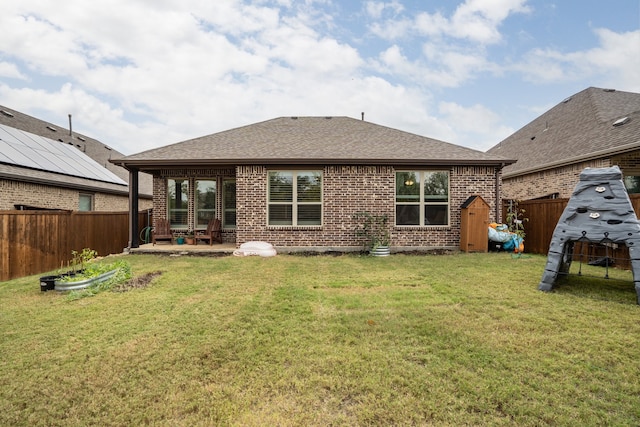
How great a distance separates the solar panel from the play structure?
51.2ft

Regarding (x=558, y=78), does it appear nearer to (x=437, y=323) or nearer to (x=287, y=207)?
(x=287, y=207)

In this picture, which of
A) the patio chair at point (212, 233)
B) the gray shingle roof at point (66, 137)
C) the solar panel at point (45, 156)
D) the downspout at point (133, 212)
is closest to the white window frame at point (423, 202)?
the patio chair at point (212, 233)

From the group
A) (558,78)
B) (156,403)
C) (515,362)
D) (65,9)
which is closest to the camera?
(156,403)

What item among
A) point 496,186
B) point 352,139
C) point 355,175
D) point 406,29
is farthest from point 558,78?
point 355,175

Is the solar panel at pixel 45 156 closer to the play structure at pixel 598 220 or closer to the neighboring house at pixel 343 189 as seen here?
the neighboring house at pixel 343 189

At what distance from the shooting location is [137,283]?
5.79m

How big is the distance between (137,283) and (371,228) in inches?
257

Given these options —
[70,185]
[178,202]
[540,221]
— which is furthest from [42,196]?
[540,221]

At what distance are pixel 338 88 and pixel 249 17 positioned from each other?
9534 millimetres

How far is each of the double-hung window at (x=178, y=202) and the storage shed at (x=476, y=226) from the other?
31.6 feet

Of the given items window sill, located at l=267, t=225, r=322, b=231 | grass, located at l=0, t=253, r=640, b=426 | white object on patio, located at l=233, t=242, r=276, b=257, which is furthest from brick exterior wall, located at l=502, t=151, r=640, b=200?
white object on patio, located at l=233, t=242, r=276, b=257

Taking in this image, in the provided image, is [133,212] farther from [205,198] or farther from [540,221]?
[540,221]

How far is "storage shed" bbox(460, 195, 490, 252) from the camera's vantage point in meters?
9.48

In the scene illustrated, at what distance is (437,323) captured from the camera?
12.2ft
